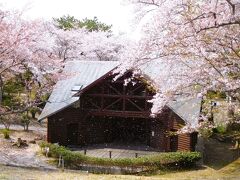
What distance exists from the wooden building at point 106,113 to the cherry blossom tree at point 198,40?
17.7 metres

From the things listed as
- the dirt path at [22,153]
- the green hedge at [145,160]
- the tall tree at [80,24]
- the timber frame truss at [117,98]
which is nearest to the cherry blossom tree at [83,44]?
the tall tree at [80,24]

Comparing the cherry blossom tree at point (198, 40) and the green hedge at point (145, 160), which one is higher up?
the cherry blossom tree at point (198, 40)

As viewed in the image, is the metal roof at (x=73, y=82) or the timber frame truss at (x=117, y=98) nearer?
the timber frame truss at (x=117, y=98)

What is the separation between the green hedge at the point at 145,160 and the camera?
2588 centimetres

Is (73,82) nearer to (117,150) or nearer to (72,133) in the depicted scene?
(72,133)

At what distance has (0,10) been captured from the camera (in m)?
21.4

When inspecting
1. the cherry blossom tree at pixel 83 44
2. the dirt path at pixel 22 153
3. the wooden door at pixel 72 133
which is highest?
the cherry blossom tree at pixel 83 44

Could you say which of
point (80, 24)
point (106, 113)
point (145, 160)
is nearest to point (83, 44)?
point (80, 24)

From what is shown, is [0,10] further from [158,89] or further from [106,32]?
[106,32]

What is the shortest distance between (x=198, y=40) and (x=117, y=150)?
70.0 ft

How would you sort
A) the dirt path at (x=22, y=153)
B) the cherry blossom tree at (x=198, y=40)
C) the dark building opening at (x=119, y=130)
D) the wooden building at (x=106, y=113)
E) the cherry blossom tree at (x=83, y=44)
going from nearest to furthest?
1. the cherry blossom tree at (x=198, y=40)
2. the dirt path at (x=22, y=153)
3. the wooden building at (x=106, y=113)
4. the dark building opening at (x=119, y=130)
5. the cherry blossom tree at (x=83, y=44)

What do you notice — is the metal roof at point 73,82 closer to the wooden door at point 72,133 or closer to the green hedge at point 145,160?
the wooden door at point 72,133

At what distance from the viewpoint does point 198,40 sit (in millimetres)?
10570

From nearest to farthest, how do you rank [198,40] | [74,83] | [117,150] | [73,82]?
[198,40] < [117,150] < [74,83] < [73,82]
